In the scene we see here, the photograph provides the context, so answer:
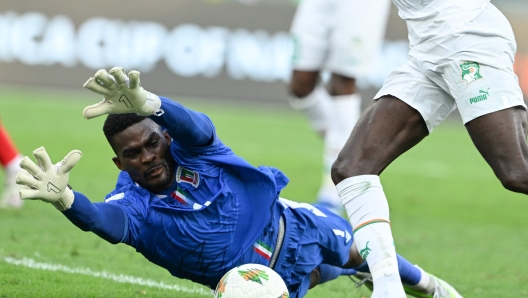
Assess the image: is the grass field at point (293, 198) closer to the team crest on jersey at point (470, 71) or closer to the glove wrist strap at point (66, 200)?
the glove wrist strap at point (66, 200)

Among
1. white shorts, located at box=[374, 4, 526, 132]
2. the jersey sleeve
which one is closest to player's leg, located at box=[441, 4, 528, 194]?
white shorts, located at box=[374, 4, 526, 132]

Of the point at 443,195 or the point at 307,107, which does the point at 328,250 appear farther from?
the point at 443,195

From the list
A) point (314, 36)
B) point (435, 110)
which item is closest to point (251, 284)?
point (435, 110)

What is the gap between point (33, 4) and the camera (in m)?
15.9

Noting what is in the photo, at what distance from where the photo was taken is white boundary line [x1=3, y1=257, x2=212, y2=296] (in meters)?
4.36

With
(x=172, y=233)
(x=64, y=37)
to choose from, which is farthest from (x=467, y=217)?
(x=64, y=37)

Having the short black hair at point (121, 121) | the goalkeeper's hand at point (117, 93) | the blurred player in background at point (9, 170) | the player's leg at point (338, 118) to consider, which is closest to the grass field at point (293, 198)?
the blurred player in background at point (9, 170)

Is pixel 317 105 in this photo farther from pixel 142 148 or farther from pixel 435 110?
pixel 142 148

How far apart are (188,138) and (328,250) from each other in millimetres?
1025

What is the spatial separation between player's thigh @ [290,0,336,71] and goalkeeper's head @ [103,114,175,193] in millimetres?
3448

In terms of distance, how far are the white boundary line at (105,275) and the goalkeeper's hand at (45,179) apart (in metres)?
1.41

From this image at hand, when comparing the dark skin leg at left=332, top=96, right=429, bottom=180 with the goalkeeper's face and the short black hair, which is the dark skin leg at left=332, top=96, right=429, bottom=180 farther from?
the short black hair

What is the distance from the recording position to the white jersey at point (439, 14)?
3568mm

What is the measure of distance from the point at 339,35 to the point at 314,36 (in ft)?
0.75
